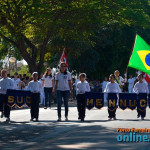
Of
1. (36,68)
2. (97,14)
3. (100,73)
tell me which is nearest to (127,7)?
(97,14)

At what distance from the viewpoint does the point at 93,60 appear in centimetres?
5078

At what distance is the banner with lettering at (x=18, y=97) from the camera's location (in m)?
18.2

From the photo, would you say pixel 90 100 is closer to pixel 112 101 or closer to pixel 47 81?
pixel 112 101

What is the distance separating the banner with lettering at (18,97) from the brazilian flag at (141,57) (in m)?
4.52

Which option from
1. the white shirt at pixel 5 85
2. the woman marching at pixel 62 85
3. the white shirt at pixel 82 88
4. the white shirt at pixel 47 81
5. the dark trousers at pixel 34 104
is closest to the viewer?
the woman marching at pixel 62 85

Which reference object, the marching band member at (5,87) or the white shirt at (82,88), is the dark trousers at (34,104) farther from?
the white shirt at (82,88)

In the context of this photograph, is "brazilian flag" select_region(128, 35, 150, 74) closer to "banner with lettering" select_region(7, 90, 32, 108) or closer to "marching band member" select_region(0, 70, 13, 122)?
"banner with lettering" select_region(7, 90, 32, 108)

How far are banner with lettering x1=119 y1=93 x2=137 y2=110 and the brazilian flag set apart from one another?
164 cm

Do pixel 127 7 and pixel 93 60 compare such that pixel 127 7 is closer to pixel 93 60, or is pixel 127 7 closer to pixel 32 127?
pixel 93 60

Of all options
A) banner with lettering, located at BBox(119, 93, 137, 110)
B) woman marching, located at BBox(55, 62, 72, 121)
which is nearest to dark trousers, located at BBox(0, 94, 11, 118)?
woman marching, located at BBox(55, 62, 72, 121)

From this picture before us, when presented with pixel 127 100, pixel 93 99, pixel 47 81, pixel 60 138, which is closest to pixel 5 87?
pixel 93 99

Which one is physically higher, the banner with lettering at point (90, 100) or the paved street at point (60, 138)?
the banner with lettering at point (90, 100)

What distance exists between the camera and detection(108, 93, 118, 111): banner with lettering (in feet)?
60.2

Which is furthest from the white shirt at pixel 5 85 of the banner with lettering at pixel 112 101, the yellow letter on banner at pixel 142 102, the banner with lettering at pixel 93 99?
the yellow letter on banner at pixel 142 102
